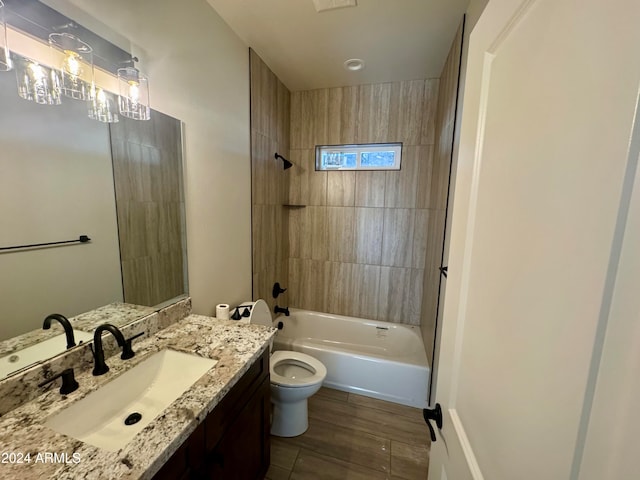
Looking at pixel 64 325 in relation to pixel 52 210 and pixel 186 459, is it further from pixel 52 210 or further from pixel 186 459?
pixel 186 459

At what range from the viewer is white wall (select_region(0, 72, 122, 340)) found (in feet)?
2.66

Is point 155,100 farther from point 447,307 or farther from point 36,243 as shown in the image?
point 447,307

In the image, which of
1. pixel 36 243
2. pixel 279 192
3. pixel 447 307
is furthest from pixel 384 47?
pixel 36 243

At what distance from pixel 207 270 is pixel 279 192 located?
1199mm

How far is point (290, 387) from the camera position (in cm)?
167

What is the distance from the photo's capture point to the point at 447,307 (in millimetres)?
857

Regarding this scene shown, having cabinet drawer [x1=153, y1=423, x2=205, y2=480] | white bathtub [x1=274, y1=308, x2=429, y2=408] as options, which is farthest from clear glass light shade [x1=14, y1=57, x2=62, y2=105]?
white bathtub [x1=274, y1=308, x2=429, y2=408]

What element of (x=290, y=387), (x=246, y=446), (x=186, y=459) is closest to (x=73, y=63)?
(x=186, y=459)

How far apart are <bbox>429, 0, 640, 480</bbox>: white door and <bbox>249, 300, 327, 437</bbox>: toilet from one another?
118 cm

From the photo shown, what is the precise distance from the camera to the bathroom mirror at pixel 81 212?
0.82 metres

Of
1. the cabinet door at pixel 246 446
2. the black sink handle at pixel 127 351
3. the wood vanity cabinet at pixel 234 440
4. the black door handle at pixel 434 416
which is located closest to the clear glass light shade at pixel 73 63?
the black sink handle at pixel 127 351

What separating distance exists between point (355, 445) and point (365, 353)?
2.56ft

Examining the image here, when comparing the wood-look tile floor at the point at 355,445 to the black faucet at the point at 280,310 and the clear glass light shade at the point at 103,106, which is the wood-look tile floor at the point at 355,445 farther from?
the clear glass light shade at the point at 103,106

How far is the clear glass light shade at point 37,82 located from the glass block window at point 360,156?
6.81 ft
